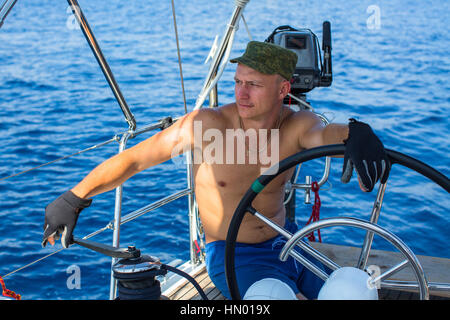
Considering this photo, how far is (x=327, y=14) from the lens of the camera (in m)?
16.4

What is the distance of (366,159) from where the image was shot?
120 centimetres

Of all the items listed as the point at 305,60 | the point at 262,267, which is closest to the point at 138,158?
the point at 262,267

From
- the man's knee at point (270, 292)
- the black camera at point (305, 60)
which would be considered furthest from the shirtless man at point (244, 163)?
the black camera at point (305, 60)

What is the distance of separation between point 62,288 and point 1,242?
0.91m

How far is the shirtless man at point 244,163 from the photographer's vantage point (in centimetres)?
163

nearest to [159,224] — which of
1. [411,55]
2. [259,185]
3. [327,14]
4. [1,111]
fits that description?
[259,185]

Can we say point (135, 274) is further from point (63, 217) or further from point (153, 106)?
point (153, 106)

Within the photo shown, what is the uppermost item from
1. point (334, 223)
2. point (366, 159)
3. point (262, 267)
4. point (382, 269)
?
point (366, 159)

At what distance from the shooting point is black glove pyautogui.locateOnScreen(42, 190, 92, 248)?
1.52m

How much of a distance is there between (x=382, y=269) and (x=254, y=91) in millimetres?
883

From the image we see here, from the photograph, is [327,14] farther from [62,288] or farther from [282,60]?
[282,60]

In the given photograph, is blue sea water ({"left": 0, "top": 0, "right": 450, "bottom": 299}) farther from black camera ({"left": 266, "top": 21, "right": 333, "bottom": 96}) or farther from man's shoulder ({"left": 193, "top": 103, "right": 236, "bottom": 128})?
black camera ({"left": 266, "top": 21, "right": 333, "bottom": 96})
